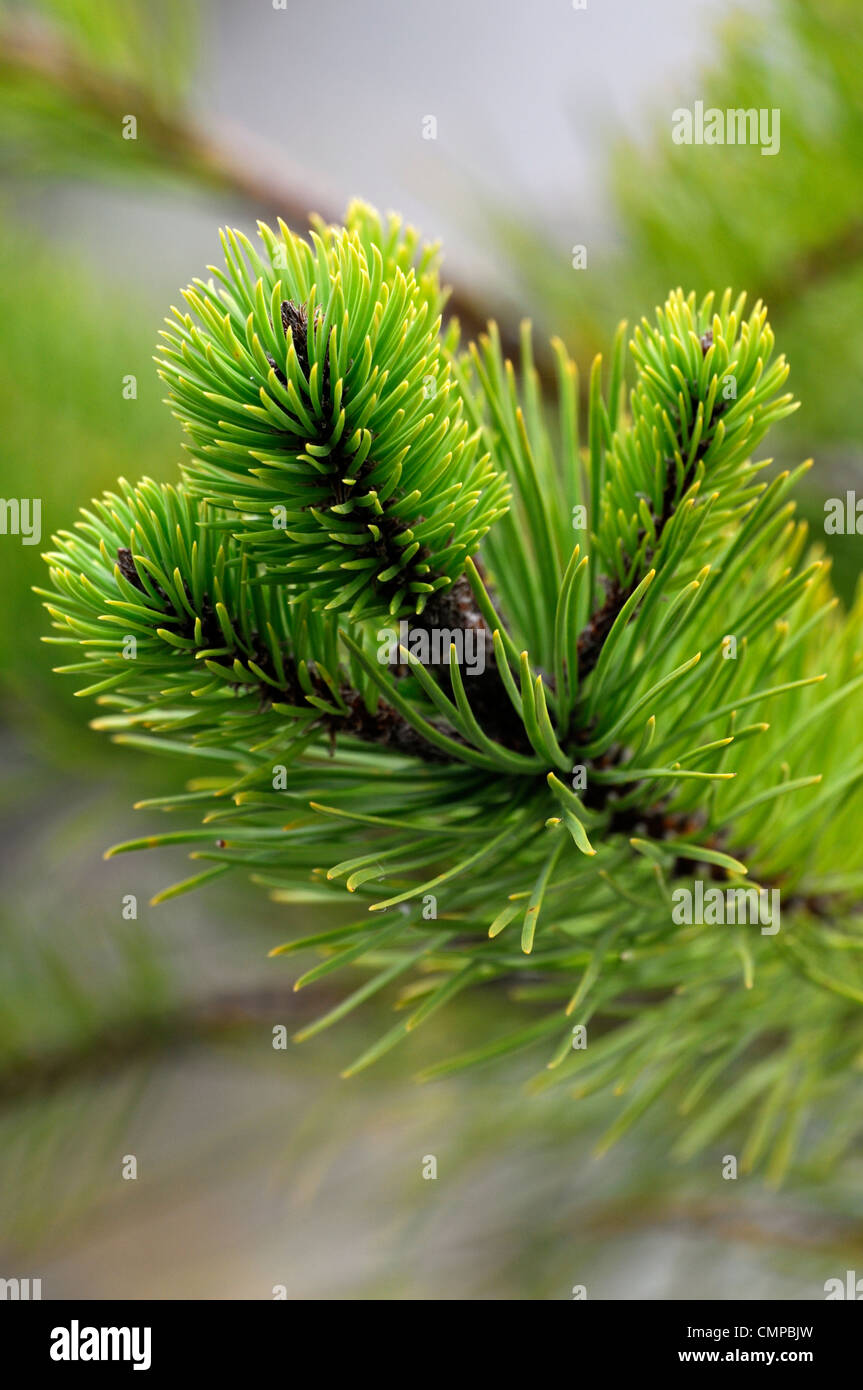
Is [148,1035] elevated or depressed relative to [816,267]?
depressed

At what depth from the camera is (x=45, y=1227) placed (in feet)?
1.02

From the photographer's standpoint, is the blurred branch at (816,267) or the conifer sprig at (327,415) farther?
the blurred branch at (816,267)

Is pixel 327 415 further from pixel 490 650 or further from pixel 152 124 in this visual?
pixel 152 124

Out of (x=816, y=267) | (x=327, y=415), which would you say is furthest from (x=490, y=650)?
(x=816, y=267)

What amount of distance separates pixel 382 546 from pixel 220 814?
5 centimetres

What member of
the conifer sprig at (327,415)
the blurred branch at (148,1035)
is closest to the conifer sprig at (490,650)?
the conifer sprig at (327,415)

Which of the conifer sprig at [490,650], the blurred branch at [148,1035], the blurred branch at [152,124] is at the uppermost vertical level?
the blurred branch at [152,124]

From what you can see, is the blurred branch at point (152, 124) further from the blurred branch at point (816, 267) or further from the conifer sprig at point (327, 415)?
the conifer sprig at point (327, 415)

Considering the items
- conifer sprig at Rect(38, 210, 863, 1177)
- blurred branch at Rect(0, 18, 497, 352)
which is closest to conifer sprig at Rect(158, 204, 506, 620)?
conifer sprig at Rect(38, 210, 863, 1177)

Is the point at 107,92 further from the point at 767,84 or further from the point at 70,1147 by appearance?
the point at 70,1147

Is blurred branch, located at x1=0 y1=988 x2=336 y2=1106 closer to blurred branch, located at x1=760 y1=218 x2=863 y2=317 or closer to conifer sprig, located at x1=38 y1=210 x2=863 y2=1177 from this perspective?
conifer sprig, located at x1=38 y1=210 x2=863 y2=1177

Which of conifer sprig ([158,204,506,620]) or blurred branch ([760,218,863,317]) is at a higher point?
blurred branch ([760,218,863,317])

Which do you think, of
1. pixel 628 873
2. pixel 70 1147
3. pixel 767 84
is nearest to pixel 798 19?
pixel 767 84

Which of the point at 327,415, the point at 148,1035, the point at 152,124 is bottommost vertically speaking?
the point at 148,1035
